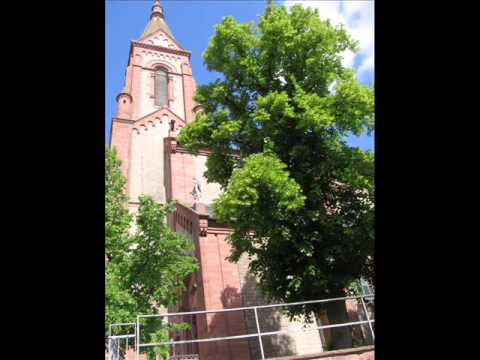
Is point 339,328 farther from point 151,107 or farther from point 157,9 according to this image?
point 157,9

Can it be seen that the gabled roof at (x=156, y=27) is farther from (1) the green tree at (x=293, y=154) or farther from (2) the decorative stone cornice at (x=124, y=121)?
(1) the green tree at (x=293, y=154)

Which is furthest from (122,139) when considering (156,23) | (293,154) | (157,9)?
(157,9)

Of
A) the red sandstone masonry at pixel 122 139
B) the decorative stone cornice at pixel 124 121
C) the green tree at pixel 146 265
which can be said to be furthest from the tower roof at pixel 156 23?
the green tree at pixel 146 265

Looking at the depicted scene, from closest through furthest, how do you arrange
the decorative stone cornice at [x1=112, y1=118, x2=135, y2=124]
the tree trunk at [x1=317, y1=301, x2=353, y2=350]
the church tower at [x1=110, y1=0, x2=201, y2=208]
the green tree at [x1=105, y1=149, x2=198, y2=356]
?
the tree trunk at [x1=317, y1=301, x2=353, y2=350], the green tree at [x1=105, y1=149, x2=198, y2=356], the church tower at [x1=110, y1=0, x2=201, y2=208], the decorative stone cornice at [x1=112, y1=118, x2=135, y2=124]

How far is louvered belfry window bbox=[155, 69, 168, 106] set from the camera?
90.0ft

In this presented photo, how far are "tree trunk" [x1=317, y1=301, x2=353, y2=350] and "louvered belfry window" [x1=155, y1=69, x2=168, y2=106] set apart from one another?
21.3 meters

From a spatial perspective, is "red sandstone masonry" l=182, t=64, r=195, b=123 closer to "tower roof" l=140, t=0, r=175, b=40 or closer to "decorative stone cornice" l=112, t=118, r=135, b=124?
"decorative stone cornice" l=112, t=118, r=135, b=124

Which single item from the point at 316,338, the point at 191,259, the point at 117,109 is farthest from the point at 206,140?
the point at 117,109

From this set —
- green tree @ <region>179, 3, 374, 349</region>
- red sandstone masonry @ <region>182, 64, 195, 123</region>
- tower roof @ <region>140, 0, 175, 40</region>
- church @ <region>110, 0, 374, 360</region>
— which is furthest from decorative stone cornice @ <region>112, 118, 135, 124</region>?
green tree @ <region>179, 3, 374, 349</region>

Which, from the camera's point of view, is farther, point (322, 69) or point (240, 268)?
point (240, 268)

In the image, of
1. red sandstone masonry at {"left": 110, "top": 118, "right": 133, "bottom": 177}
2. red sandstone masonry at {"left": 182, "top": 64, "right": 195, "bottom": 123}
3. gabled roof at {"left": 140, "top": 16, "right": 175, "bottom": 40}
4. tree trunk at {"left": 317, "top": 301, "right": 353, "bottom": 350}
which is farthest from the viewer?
gabled roof at {"left": 140, "top": 16, "right": 175, "bottom": 40}
